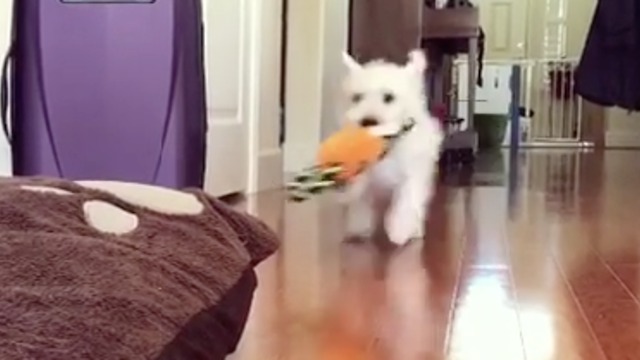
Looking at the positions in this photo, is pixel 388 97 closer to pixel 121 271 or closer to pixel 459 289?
pixel 459 289

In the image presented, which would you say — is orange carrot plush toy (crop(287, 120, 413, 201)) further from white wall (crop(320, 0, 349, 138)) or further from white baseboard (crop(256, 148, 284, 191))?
white wall (crop(320, 0, 349, 138))

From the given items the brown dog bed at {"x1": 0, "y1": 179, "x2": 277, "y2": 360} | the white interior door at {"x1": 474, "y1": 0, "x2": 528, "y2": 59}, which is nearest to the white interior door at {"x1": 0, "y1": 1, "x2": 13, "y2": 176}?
the brown dog bed at {"x1": 0, "y1": 179, "x2": 277, "y2": 360}

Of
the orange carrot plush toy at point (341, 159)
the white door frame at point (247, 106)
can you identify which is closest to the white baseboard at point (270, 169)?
the white door frame at point (247, 106)

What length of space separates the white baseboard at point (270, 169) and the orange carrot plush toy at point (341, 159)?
3.69 feet

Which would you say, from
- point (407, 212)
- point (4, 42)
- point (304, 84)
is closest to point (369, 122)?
point (407, 212)

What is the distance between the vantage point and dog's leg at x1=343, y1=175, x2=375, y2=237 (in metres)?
1.98

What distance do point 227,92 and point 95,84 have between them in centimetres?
100

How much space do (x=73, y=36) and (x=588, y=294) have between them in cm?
87

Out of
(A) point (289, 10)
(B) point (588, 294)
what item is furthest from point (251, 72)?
(B) point (588, 294)

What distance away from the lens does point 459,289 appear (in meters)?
1.39

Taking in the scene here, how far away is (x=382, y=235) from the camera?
2002 millimetres

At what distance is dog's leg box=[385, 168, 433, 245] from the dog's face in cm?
12

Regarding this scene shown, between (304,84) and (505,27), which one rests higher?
(505,27)

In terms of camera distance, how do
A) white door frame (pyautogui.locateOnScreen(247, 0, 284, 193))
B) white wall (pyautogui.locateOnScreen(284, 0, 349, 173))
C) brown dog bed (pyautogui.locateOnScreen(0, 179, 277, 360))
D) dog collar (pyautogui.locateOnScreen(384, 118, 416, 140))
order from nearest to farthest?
brown dog bed (pyautogui.locateOnScreen(0, 179, 277, 360))
dog collar (pyautogui.locateOnScreen(384, 118, 416, 140))
white door frame (pyautogui.locateOnScreen(247, 0, 284, 193))
white wall (pyautogui.locateOnScreen(284, 0, 349, 173))
